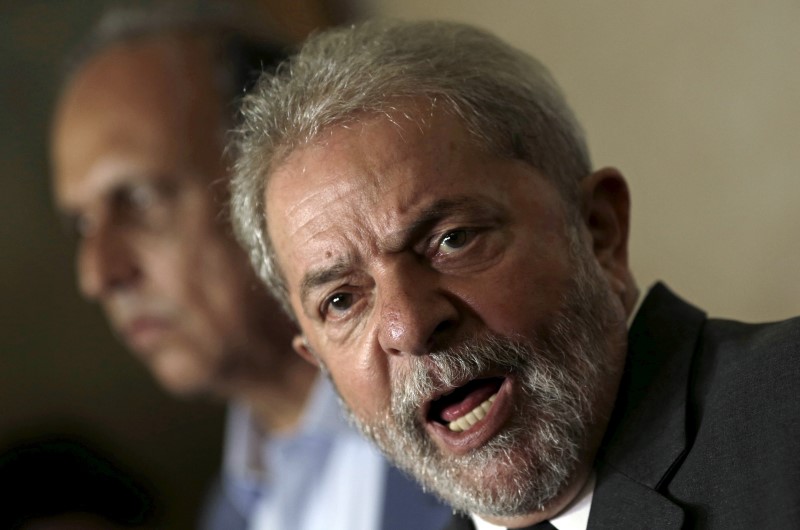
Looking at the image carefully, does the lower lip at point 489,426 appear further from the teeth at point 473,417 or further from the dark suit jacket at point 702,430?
the dark suit jacket at point 702,430

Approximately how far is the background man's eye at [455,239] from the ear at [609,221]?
26 centimetres

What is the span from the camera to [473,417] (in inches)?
55.5

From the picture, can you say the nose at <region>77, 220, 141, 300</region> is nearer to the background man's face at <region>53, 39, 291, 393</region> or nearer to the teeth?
the background man's face at <region>53, 39, 291, 393</region>

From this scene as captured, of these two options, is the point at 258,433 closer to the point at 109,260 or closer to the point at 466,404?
the point at 109,260

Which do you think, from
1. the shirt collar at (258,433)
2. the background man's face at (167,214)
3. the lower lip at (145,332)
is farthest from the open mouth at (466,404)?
the lower lip at (145,332)

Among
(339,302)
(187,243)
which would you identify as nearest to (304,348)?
(339,302)

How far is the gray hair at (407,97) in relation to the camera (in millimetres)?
1474

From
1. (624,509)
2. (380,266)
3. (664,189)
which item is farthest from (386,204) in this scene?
(664,189)

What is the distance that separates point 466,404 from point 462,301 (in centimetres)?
17

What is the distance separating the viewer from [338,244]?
1440 mm

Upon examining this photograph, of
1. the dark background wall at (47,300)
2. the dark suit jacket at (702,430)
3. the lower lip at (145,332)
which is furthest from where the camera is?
the dark background wall at (47,300)

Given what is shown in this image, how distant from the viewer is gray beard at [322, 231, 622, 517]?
1.37 metres

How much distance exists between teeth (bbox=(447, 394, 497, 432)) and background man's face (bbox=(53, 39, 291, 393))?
1.79 metres

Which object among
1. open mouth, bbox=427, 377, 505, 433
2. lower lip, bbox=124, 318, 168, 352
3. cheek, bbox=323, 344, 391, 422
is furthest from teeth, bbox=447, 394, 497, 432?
lower lip, bbox=124, 318, 168, 352
